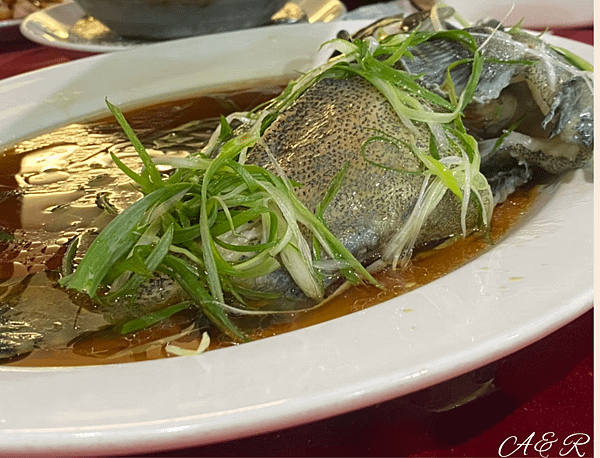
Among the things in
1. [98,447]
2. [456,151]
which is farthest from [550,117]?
[98,447]

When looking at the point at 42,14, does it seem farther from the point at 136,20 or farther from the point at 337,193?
the point at 337,193

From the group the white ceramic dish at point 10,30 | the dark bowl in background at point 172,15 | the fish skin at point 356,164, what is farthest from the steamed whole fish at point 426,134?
the white ceramic dish at point 10,30

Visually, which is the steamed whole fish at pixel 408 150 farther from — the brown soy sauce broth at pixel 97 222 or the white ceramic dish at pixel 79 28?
the white ceramic dish at pixel 79 28

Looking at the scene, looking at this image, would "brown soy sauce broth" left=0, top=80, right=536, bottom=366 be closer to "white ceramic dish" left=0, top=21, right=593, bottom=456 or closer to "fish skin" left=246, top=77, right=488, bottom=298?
"fish skin" left=246, top=77, right=488, bottom=298

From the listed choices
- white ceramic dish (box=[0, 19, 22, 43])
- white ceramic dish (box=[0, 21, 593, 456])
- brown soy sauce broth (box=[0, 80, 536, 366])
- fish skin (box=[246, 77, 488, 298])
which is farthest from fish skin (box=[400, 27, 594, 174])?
white ceramic dish (box=[0, 19, 22, 43])

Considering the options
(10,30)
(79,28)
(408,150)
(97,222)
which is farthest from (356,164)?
(10,30)
